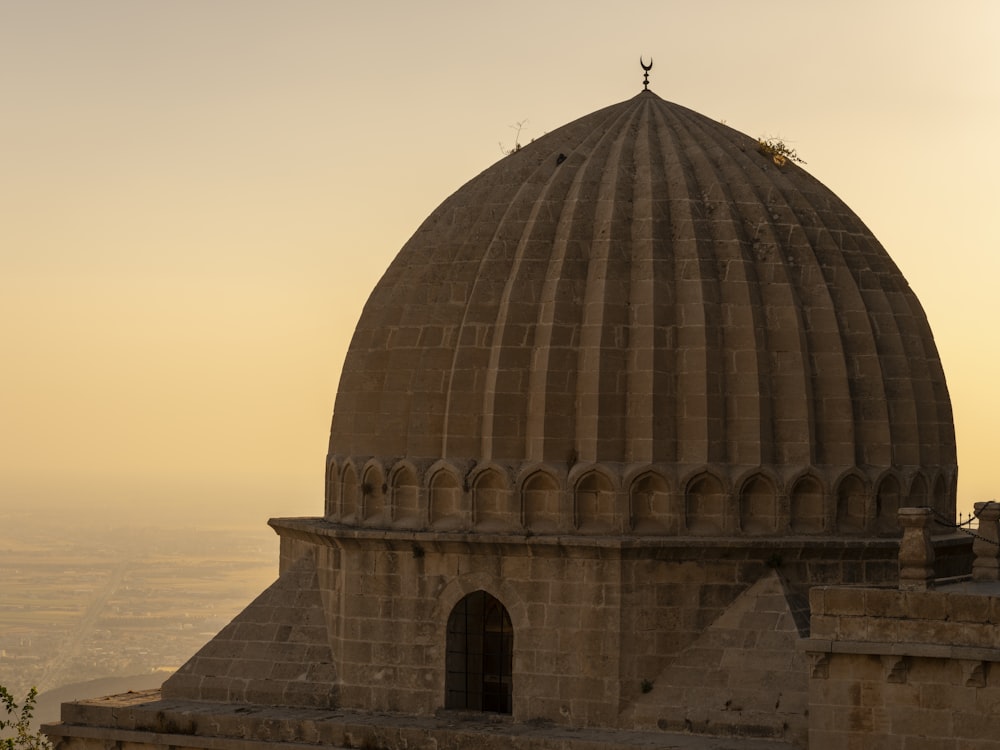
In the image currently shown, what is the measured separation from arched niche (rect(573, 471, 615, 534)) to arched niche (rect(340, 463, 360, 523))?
3064mm

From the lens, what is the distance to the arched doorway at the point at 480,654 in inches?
939

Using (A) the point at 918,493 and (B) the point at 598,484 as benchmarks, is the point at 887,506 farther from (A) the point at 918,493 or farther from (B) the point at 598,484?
(B) the point at 598,484

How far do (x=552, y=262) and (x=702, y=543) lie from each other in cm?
396

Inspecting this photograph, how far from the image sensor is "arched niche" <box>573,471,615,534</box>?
23.3m

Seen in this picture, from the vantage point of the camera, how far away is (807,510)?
935 inches

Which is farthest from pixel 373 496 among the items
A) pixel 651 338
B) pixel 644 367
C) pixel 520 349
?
pixel 651 338

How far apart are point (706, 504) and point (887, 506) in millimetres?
2423

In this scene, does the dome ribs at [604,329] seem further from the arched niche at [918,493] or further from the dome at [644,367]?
the arched niche at [918,493]

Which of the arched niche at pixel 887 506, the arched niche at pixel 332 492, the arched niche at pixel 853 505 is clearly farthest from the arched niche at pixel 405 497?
the arched niche at pixel 887 506

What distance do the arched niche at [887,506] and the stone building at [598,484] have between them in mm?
30

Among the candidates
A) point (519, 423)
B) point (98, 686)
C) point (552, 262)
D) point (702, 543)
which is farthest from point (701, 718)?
point (98, 686)

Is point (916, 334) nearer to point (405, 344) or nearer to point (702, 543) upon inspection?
point (702, 543)

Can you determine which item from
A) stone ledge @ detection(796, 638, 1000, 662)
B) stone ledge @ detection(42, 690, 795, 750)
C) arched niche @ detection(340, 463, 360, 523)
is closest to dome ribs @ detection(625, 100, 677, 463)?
stone ledge @ detection(42, 690, 795, 750)

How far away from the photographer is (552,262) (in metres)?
24.5
